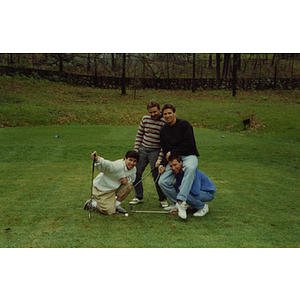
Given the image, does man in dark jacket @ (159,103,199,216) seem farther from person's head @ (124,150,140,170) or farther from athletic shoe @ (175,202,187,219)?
person's head @ (124,150,140,170)

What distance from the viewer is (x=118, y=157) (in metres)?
7.82

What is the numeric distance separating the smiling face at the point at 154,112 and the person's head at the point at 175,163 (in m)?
0.57

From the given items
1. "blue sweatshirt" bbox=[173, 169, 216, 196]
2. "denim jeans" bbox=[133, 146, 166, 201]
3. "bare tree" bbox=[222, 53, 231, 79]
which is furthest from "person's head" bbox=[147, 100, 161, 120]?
"bare tree" bbox=[222, 53, 231, 79]

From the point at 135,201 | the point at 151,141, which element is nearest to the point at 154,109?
the point at 151,141

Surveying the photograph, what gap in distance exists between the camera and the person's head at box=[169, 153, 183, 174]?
3520 mm

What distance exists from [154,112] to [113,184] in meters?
0.99

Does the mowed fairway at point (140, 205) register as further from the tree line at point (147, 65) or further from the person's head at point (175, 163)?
the tree line at point (147, 65)

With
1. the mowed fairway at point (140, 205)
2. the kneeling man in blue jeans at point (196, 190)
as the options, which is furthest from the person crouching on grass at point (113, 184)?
the kneeling man in blue jeans at point (196, 190)

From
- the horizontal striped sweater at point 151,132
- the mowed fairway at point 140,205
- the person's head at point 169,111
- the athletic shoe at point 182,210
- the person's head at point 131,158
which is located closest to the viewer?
the mowed fairway at point 140,205

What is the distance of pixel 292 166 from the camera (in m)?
6.92

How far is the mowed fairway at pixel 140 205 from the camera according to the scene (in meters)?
2.92

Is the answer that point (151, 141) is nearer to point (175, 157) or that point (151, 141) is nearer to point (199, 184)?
point (175, 157)

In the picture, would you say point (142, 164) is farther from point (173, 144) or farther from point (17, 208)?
point (17, 208)

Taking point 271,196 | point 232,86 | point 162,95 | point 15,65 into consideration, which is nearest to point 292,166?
point 271,196
